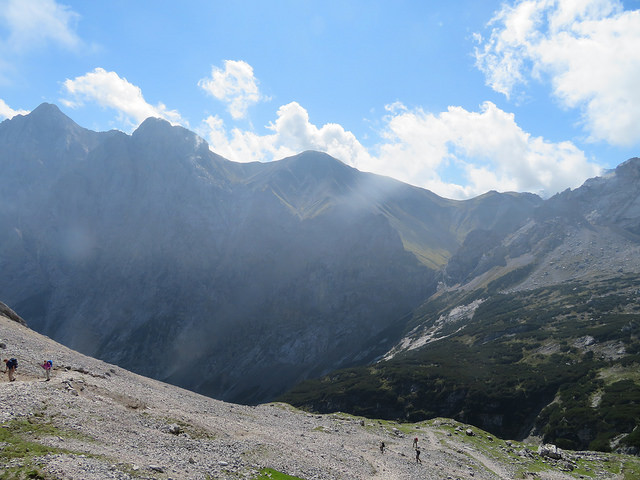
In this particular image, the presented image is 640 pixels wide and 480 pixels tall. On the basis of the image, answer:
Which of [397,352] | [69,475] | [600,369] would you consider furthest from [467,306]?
[69,475]

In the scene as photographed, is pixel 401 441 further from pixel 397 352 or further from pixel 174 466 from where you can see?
pixel 397 352

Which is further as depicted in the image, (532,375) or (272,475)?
(532,375)

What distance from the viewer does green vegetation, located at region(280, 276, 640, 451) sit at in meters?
68.4

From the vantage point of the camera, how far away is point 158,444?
23844 millimetres

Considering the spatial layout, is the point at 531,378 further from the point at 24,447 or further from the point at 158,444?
the point at 24,447

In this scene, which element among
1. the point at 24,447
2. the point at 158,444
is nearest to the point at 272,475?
the point at 158,444

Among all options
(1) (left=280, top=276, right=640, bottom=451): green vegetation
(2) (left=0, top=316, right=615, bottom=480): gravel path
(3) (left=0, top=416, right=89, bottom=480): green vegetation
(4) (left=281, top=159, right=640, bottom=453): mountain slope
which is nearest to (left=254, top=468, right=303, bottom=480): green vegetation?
(2) (left=0, top=316, right=615, bottom=480): gravel path

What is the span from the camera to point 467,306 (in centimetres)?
19988

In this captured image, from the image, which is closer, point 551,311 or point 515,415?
point 515,415

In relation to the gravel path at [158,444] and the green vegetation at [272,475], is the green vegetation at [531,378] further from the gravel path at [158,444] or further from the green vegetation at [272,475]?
the green vegetation at [272,475]

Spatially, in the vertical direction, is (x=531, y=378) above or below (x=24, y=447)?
above

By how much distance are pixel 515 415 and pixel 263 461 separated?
75.7 meters

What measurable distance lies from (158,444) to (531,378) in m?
92.0

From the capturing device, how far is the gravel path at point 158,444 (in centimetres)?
1958
